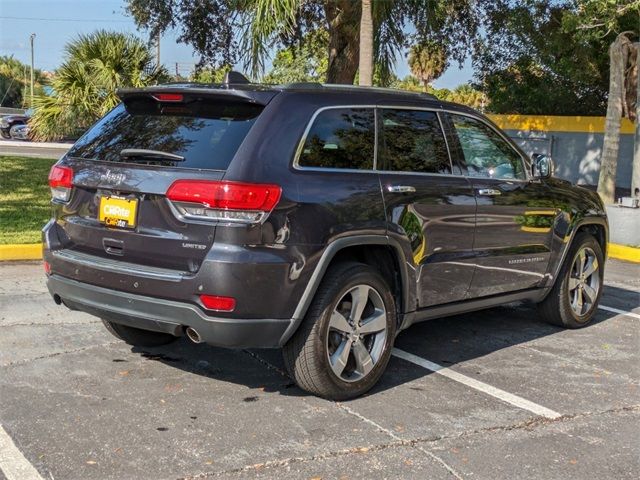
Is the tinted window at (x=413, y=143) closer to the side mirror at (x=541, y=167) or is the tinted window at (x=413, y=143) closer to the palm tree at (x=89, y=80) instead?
the side mirror at (x=541, y=167)

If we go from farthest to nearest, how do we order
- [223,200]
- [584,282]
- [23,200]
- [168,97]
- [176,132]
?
1. [23,200]
2. [584,282]
3. [168,97]
4. [176,132]
5. [223,200]

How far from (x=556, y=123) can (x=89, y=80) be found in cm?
1307

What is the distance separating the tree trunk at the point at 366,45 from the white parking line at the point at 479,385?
25.2ft

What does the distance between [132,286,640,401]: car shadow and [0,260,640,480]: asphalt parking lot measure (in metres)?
0.02

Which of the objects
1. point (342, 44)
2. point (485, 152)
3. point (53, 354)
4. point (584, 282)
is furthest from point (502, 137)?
point (342, 44)

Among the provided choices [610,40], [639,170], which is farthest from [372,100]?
[610,40]

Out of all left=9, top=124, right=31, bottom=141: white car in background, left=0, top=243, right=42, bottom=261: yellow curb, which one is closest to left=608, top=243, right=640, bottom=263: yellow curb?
left=0, top=243, right=42, bottom=261: yellow curb

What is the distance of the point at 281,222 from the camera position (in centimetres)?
420

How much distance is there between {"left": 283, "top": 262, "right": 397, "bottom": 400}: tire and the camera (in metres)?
4.48

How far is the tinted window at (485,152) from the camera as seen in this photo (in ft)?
18.6

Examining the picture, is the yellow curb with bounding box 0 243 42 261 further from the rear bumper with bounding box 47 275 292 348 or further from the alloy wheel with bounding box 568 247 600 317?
the alloy wheel with bounding box 568 247 600 317

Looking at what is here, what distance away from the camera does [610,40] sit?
689 inches

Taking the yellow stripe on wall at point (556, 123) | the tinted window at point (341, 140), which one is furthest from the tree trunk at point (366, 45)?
the yellow stripe on wall at point (556, 123)

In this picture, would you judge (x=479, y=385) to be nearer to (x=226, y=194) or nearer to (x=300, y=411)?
(x=300, y=411)
